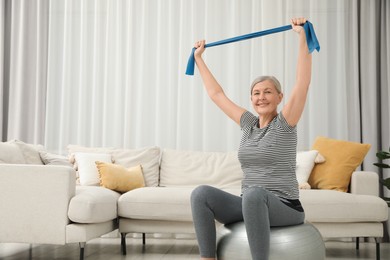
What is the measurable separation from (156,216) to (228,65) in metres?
1.96

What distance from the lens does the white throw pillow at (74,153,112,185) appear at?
13.1 feet

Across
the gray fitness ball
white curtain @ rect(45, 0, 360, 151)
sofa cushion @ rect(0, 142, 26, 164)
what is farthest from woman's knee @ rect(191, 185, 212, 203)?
white curtain @ rect(45, 0, 360, 151)

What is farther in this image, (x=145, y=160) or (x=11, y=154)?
(x=145, y=160)

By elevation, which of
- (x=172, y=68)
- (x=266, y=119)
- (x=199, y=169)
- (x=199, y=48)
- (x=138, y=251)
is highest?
(x=172, y=68)

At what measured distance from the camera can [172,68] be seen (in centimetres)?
500

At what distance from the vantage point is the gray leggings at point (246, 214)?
2021 millimetres

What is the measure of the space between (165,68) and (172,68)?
0.07 m

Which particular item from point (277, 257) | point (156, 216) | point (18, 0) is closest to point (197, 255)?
point (156, 216)

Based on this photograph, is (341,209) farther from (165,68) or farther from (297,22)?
(165,68)

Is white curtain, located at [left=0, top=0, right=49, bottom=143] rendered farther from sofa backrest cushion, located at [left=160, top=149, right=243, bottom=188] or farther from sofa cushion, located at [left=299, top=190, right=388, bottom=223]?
sofa cushion, located at [left=299, top=190, right=388, bottom=223]

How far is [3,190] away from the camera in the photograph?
10.1 ft

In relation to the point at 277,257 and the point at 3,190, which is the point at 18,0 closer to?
the point at 3,190

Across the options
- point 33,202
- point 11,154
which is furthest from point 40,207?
point 11,154

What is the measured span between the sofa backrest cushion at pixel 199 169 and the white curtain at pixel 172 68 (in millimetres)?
493
